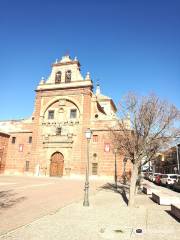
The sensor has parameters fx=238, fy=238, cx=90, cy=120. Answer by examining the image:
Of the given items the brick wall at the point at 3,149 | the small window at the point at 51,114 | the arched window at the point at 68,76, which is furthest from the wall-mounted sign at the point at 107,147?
the brick wall at the point at 3,149

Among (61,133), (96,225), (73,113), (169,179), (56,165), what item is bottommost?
(96,225)

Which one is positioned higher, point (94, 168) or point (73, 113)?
point (73, 113)

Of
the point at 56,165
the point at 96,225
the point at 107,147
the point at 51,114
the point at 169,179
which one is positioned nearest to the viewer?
the point at 96,225

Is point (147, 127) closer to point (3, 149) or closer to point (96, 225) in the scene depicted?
point (96, 225)

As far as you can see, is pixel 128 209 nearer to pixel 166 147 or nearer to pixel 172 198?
pixel 172 198

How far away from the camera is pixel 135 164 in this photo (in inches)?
509

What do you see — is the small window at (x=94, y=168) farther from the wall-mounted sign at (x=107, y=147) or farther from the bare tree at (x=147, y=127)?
the bare tree at (x=147, y=127)

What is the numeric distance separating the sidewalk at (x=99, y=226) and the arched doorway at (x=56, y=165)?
27.1 m

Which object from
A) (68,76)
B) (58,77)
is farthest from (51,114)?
(68,76)

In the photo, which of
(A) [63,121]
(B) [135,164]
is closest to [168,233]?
(B) [135,164]

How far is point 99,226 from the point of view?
773cm

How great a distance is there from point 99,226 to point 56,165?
101 feet

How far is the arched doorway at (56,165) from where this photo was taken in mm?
37250

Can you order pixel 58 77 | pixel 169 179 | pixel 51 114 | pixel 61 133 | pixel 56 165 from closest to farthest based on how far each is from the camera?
pixel 169 179
pixel 56 165
pixel 61 133
pixel 51 114
pixel 58 77
